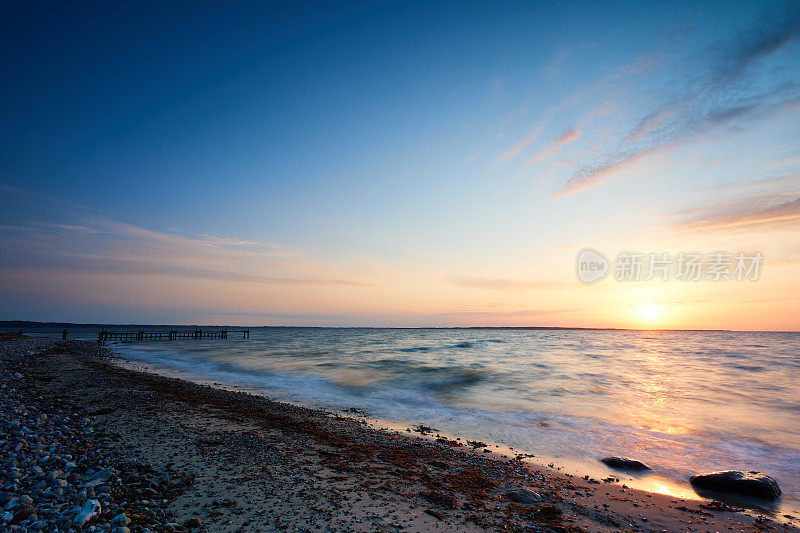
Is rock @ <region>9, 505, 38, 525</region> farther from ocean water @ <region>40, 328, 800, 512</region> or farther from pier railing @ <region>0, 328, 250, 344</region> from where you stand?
pier railing @ <region>0, 328, 250, 344</region>

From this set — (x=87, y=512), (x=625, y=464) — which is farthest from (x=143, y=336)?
(x=625, y=464)

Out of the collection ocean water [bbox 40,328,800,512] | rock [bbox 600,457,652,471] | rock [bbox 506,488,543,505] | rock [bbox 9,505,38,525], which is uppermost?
rock [bbox 9,505,38,525]

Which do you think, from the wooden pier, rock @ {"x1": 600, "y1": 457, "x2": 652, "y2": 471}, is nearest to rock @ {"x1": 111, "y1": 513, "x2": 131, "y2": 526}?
rock @ {"x1": 600, "y1": 457, "x2": 652, "y2": 471}

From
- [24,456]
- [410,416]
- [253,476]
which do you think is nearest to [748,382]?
[410,416]

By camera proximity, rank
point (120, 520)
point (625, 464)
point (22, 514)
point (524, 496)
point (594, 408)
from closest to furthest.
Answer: point (22, 514), point (120, 520), point (524, 496), point (625, 464), point (594, 408)

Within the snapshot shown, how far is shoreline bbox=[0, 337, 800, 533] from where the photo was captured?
5340mm

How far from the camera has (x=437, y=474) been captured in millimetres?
7738

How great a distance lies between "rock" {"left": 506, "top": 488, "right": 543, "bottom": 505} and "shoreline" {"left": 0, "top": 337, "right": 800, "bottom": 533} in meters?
0.02

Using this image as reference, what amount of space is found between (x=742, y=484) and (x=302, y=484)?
9.65 meters

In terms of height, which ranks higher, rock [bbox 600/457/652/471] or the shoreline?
the shoreline

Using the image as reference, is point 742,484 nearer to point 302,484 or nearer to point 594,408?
point 594,408

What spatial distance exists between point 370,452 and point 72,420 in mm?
8037

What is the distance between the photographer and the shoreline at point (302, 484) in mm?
5340

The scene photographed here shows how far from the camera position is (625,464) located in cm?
949
